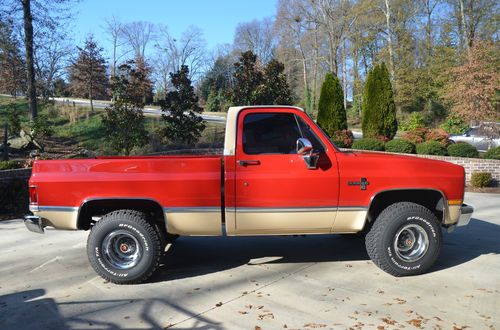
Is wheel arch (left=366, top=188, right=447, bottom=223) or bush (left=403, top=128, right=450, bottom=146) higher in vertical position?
bush (left=403, top=128, right=450, bottom=146)

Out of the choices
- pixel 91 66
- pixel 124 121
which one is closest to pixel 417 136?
pixel 124 121

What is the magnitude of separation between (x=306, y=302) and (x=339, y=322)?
0.49 m

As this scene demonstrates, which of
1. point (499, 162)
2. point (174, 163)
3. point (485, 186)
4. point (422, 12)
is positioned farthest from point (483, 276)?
point (422, 12)

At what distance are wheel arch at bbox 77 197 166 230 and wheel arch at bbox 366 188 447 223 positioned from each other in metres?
2.38

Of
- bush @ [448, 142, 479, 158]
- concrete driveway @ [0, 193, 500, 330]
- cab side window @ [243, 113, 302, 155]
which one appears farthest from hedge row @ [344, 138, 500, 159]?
cab side window @ [243, 113, 302, 155]

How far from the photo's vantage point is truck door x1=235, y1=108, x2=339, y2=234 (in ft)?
15.5

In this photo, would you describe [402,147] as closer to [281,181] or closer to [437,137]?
[437,137]

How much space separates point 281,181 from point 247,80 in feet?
52.5

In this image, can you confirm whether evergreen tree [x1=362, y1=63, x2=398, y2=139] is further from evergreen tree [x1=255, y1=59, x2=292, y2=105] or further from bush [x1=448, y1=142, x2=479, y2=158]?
bush [x1=448, y1=142, x2=479, y2=158]

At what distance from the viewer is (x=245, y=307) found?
414 cm

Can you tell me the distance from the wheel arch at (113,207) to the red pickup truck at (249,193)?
0.02 m

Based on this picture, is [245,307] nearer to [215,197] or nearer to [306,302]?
[306,302]

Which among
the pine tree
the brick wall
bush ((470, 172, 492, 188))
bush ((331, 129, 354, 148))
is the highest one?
the pine tree

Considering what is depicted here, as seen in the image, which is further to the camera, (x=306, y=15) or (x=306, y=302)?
(x=306, y=15)
